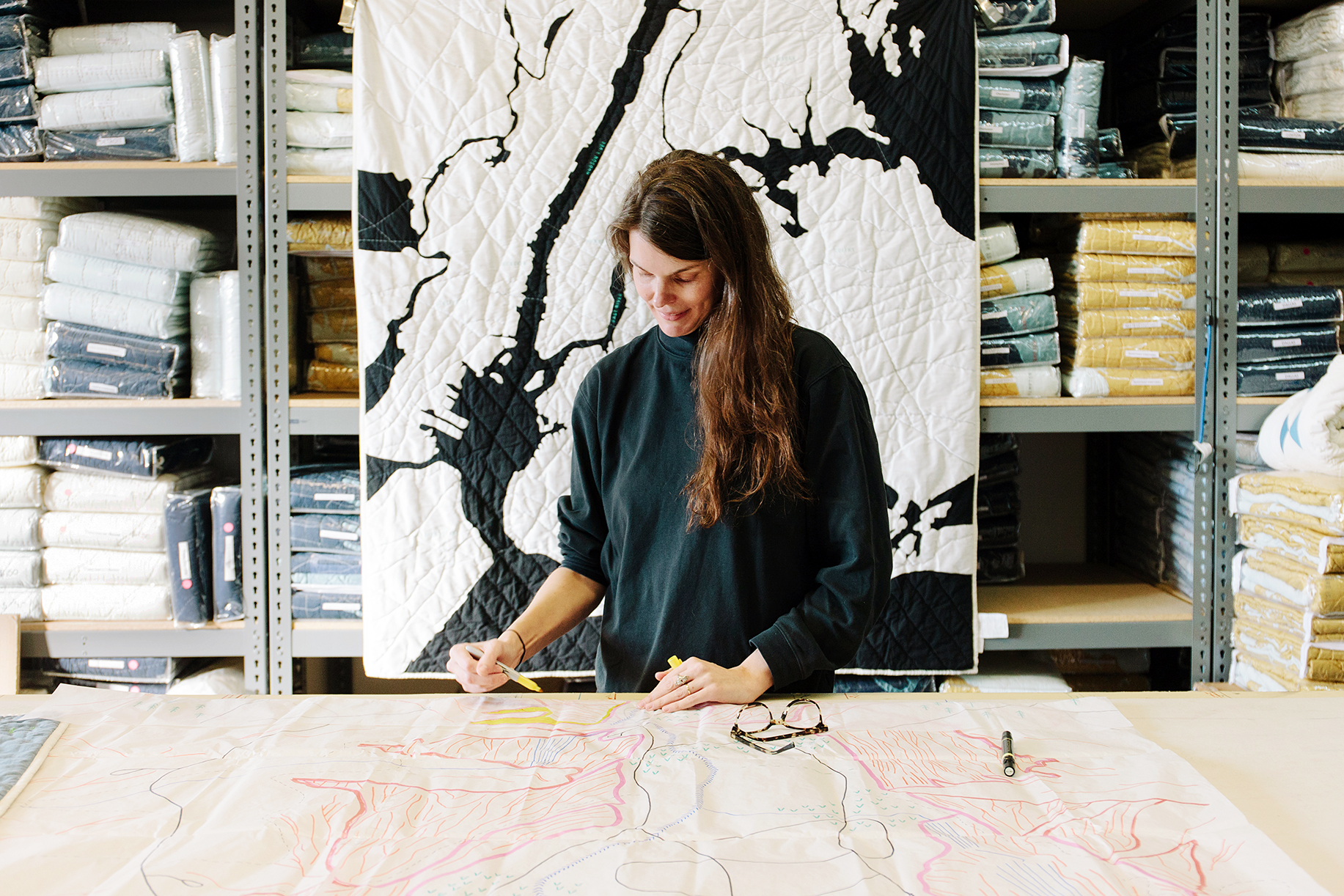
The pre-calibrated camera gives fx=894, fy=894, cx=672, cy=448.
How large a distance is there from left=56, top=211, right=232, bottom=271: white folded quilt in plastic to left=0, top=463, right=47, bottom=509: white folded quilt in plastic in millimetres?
472

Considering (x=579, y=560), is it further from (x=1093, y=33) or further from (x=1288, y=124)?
(x=1093, y=33)

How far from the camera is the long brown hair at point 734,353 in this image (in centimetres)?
107

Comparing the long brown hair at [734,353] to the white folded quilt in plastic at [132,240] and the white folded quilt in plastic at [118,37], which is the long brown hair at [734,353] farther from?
the white folded quilt in plastic at [118,37]

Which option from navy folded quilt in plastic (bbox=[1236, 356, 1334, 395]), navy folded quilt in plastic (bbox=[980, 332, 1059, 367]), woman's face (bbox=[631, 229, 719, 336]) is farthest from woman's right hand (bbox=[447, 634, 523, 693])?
navy folded quilt in plastic (bbox=[1236, 356, 1334, 395])

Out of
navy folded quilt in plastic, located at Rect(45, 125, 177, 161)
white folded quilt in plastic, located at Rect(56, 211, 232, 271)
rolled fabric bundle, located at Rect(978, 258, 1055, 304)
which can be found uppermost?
navy folded quilt in plastic, located at Rect(45, 125, 177, 161)

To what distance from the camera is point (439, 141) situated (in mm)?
1761

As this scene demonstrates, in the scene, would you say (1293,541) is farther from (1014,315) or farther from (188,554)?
(188,554)

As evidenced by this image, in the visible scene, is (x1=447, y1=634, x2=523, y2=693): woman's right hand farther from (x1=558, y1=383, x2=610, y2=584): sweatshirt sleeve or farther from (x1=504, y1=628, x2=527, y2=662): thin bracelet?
(x1=558, y1=383, x2=610, y2=584): sweatshirt sleeve

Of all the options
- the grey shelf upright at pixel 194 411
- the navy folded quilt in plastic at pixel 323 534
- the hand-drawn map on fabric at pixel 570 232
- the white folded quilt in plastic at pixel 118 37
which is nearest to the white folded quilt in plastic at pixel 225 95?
the grey shelf upright at pixel 194 411

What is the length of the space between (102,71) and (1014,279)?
190 cm

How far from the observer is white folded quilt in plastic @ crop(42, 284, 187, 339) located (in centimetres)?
184

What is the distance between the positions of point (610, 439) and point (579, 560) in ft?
0.60

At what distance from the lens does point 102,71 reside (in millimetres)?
1803

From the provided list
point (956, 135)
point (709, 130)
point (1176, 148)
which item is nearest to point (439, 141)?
point (709, 130)
